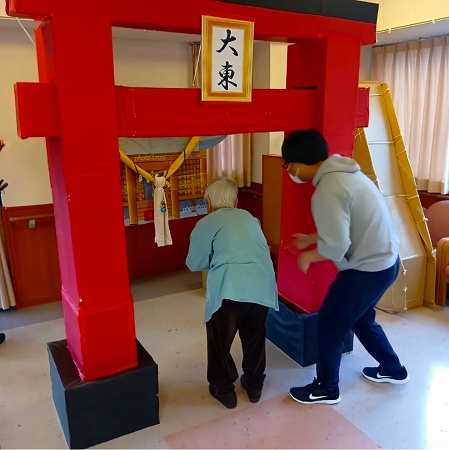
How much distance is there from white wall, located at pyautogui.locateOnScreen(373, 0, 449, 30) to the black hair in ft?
6.26

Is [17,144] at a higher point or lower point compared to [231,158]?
higher

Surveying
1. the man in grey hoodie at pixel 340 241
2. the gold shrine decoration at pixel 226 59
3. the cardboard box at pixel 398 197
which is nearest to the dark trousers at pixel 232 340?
the man in grey hoodie at pixel 340 241

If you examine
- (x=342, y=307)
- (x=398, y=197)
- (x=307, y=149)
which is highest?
(x=307, y=149)

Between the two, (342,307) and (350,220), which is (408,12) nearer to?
(350,220)

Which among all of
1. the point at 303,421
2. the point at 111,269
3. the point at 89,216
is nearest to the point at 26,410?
the point at 111,269

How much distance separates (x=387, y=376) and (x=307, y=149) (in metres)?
1.36

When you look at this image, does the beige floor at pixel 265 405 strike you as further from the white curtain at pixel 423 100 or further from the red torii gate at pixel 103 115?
the white curtain at pixel 423 100

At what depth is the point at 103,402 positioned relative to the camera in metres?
1.94

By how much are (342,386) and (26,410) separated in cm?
168

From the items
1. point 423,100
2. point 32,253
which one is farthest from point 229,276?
point 423,100

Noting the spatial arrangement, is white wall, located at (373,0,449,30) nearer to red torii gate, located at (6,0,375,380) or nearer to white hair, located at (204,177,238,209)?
red torii gate, located at (6,0,375,380)

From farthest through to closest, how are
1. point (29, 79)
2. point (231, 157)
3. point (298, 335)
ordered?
1. point (231, 157)
2. point (29, 79)
3. point (298, 335)

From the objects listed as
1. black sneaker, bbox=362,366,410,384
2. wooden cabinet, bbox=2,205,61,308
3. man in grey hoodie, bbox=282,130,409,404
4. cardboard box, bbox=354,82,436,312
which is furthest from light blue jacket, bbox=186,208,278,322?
wooden cabinet, bbox=2,205,61,308

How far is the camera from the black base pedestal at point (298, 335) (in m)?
2.53
